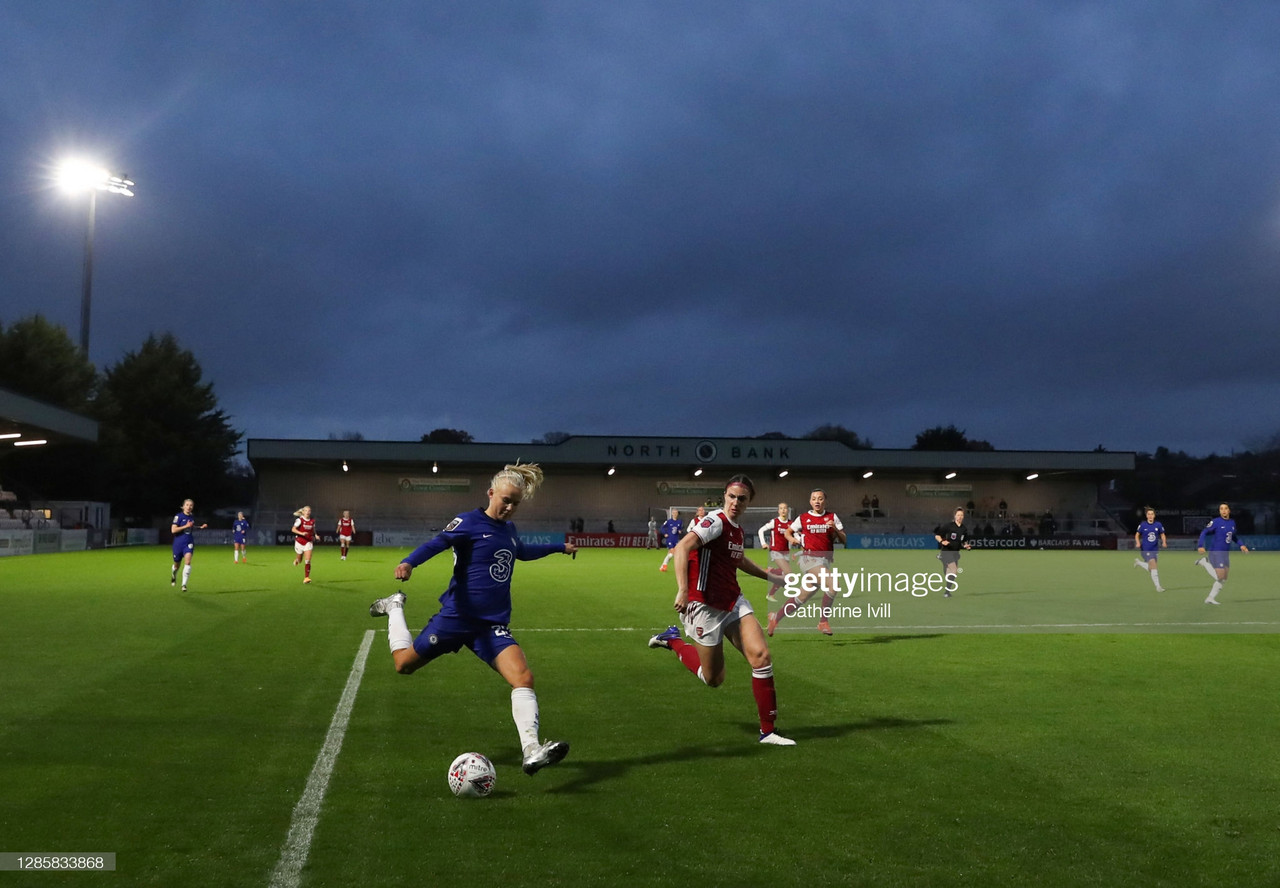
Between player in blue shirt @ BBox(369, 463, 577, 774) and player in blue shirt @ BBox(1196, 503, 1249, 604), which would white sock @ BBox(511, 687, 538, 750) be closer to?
player in blue shirt @ BBox(369, 463, 577, 774)

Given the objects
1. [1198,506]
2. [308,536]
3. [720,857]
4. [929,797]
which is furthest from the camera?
[1198,506]

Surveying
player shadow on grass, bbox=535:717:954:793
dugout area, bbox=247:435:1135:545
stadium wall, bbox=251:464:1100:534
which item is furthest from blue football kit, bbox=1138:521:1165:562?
stadium wall, bbox=251:464:1100:534

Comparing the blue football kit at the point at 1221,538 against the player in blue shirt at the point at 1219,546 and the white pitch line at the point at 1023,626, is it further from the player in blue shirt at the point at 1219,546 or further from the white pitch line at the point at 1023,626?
the white pitch line at the point at 1023,626

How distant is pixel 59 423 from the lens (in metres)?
52.6

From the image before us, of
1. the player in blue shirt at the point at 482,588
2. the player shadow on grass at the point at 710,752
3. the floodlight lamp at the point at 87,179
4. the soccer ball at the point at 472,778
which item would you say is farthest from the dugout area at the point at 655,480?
the soccer ball at the point at 472,778

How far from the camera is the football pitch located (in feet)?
17.9

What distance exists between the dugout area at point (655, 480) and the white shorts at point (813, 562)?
182 feet

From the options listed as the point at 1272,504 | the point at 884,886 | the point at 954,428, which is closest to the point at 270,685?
the point at 884,886

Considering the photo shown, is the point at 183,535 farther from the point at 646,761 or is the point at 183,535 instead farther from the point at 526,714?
the point at 526,714

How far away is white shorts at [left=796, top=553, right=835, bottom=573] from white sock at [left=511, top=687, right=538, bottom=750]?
32.7 feet

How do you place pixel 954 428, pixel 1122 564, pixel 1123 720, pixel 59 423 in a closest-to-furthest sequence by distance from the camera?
pixel 1123 720
pixel 1122 564
pixel 59 423
pixel 954 428

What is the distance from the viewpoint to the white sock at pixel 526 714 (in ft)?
23.0

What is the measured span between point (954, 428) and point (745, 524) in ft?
218

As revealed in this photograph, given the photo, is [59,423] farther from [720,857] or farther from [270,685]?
[720,857]
